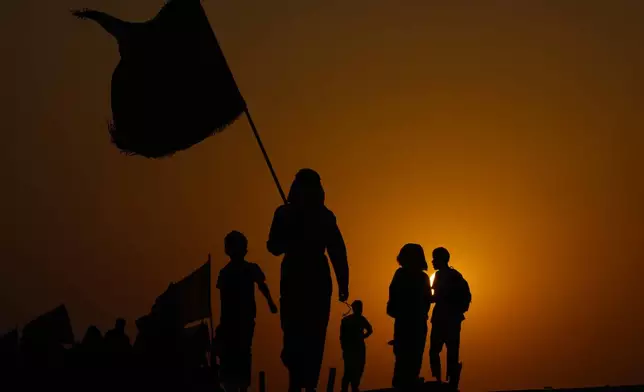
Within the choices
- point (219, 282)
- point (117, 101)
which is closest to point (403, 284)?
point (219, 282)

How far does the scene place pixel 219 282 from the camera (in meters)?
12.3

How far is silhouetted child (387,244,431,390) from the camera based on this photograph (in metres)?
12.9

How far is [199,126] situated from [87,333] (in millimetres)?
5165

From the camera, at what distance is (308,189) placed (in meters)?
9.41

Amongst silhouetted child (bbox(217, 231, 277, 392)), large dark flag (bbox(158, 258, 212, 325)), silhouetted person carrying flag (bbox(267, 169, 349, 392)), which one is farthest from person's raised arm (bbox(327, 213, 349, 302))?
large dark flag (bbox(158, 258, 212, 325))

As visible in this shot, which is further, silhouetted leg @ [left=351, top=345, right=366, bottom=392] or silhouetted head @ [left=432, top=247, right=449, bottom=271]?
silhouetted leg @ [left=351, top=345, right=366, bottom=392]

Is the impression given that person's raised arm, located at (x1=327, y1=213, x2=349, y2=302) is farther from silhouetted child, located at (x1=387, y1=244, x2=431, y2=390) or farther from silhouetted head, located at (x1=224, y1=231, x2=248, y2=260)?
silhouetted child, located at (x1=387, y1=244, x2=431, y2=390)

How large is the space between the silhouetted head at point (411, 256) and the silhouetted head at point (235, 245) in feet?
6.58

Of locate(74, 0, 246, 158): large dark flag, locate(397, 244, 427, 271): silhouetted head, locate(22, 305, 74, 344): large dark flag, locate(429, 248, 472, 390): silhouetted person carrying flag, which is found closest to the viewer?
locate(74, 0, 246, 158): large dark flag

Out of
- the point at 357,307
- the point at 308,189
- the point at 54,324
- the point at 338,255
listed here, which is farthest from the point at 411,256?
the point at 54,324

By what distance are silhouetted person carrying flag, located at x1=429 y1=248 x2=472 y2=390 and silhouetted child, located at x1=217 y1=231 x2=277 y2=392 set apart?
280 centimetres

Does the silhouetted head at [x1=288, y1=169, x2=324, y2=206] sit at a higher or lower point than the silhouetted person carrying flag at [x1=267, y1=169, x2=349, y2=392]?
higher

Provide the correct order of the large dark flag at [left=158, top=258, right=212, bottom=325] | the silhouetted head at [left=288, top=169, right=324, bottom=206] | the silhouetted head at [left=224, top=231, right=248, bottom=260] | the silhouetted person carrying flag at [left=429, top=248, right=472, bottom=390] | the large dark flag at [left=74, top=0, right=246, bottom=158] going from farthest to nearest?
the large dark flag at [left=158, top=258, right=212, bottom=325]
the silhouetted person carrying flag at [left=429, top=248, right=472, bottom=390]
the silhouetted head at [left=224, top=231, right=248, bottom=260]
the large dark flag at [left=74, top=0, right=246, bottom=158]
the silhouetted head at [left=288, top=169, right=324, bottom=206]

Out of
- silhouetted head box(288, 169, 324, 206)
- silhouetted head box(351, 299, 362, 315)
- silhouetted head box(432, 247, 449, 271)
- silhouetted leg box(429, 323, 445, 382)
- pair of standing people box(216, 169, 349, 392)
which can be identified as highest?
silhouetted head box(351, 299, 362, 315)
